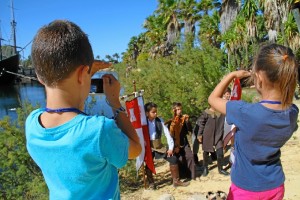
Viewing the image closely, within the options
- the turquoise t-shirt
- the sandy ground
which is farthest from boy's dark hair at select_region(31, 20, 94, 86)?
the sandy ground

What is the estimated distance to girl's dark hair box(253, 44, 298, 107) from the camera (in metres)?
1.83

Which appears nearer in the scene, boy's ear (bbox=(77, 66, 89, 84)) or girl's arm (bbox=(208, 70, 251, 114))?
boy's ear (bbox=(77, 66, 89, 84))

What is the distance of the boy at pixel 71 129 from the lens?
1154 mm

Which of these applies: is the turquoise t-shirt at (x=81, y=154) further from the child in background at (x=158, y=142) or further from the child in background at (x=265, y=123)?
the child in background at (x=158, y=142)

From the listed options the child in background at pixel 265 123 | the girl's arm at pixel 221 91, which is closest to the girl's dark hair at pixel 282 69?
the child in background at pixel 265 123

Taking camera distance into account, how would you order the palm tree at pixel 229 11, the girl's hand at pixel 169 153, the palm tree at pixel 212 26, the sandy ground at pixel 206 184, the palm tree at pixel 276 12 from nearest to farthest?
the sandy ground at pixel 206 184 → the girl's hand at pixel 169 153 → the palm tree at pixel 276 12 → the palm tree at pixel 229 11 → the palm tree at pixel 212 26

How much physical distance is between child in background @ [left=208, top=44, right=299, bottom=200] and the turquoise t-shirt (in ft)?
3.10

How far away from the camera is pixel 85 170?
1198mm

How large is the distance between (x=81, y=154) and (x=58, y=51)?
37cm

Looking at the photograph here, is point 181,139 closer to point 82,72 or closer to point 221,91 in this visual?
point 221,91

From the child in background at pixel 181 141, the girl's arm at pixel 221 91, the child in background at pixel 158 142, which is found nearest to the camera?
the girl's arm at pixel 221 91

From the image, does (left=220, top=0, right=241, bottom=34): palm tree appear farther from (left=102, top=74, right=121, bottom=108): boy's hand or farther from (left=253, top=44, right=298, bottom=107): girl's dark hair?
(left=102, top=74, right=121, bottom=108): boy's hand

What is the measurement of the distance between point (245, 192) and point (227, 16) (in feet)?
69.3

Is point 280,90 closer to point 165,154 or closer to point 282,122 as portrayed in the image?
point 282,122
